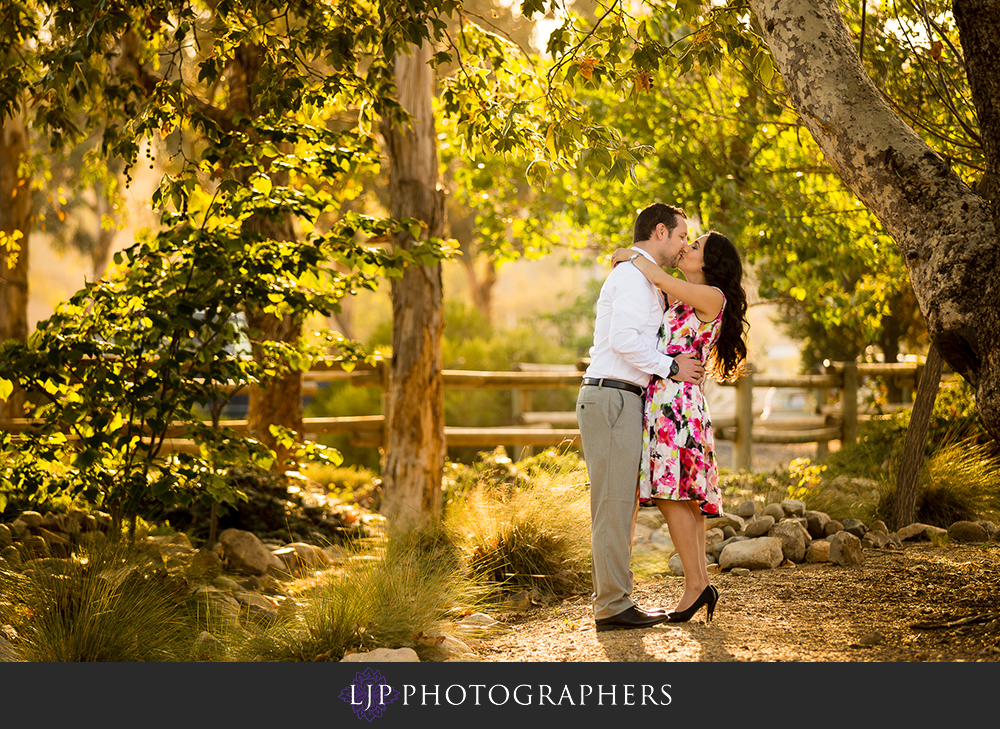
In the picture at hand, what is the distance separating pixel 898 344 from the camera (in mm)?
13133

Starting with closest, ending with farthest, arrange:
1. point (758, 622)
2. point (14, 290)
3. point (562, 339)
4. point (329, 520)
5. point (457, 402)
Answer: point (758, 622) → point (329, 520) → point (14, 290) → point (457, 402) → point (562, 339)

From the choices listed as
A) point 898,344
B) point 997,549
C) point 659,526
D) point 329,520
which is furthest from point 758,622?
point 898,344

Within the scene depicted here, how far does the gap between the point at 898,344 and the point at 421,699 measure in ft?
39.7

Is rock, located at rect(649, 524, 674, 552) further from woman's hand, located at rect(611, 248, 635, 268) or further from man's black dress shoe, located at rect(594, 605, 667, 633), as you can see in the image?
woman's hand, located at rect(611, 248, 635, 268)

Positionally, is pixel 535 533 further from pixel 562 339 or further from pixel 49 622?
pixel 562 339

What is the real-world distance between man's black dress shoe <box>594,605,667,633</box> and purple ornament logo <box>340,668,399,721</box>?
Result: 3.76ft

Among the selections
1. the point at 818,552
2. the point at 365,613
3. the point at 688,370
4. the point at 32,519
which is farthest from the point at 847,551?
the point at 32,519

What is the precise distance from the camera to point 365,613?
369 centimetres

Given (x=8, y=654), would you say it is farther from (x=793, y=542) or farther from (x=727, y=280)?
(x=793, y=542)

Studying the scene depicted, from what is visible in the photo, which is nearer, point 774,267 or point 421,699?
point 421,699

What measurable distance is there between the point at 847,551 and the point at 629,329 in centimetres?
238

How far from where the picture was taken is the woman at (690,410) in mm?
3746

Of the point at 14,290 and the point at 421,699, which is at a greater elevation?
the point at 14,290

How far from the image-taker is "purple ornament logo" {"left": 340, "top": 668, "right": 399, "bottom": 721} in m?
3.01
